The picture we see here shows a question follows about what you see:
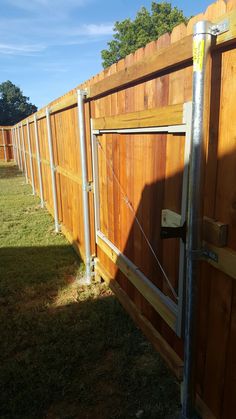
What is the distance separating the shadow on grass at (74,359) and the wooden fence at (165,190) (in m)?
0.22

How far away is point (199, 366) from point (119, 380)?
79 centimetres

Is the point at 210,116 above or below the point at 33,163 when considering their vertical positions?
above

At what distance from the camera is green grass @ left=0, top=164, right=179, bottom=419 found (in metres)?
2.26

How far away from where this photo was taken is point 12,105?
157ft

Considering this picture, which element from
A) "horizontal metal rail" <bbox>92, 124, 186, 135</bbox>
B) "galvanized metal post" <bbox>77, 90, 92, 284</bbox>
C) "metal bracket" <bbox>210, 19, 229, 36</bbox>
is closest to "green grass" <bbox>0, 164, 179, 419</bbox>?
"galvanized metal post" <bbox>77, 90, 92, 284</bbox>

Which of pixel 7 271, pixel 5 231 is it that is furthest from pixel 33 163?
pixel 7 271

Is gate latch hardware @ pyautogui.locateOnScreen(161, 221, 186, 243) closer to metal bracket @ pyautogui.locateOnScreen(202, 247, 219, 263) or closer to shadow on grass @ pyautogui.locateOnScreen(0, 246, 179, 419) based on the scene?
metal bracket @ pyautogui.locateOnScreen(202, 247, 219, 263)

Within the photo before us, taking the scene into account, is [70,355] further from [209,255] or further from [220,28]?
[220,28]

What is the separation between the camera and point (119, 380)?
2.48 meters


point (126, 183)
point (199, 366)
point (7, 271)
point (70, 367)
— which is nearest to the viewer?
point (199, 366)

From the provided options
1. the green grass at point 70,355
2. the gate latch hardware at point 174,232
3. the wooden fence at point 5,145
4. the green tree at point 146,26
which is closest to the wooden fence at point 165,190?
the gate latch hardware at point 174,232

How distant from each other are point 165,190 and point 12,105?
51088mm

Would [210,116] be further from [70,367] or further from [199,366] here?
[70,367]

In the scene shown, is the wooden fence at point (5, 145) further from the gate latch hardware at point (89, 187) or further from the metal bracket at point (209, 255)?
the metal bracket at point (209, 255)
